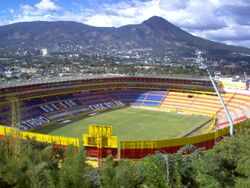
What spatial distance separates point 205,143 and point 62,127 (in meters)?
26.1

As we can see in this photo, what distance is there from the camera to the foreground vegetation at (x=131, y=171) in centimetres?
1534

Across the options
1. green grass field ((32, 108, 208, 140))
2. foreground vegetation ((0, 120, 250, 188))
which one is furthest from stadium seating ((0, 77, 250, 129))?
foreground vegetation ((0, 120, 250, 188))

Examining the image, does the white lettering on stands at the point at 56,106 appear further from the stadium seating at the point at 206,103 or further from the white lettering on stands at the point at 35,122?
the stadium seating at the point at 206,103

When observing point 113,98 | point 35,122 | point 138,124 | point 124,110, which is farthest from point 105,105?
point 35,122

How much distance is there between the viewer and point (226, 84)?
73812mm

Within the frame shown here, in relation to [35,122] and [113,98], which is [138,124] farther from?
[113,98]

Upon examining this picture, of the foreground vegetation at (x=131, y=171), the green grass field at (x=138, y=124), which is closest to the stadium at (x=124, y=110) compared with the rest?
the green grass field at (x=138, y=124)

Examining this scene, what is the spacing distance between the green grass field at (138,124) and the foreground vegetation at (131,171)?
2674 centimetres

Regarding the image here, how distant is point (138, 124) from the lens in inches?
2315

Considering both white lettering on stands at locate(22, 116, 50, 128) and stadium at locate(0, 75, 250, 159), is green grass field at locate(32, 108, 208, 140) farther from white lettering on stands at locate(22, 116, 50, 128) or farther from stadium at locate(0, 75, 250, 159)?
white lettering on stands at locate(22, 116, 50, 128)

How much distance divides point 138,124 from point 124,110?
13.4 m

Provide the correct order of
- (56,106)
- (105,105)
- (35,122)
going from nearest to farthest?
1. (35,122)
2. (56,106)
3. (105,105)

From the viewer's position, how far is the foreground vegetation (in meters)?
15.3

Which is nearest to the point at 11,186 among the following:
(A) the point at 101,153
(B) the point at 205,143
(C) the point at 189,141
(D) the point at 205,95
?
(A) the point at 101,153
